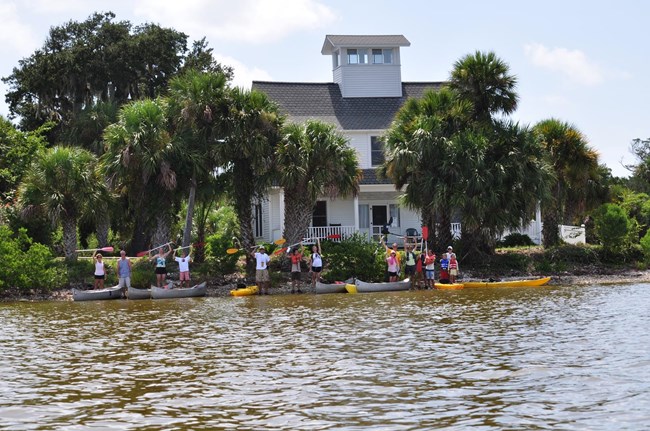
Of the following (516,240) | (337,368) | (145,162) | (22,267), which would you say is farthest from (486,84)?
(337,368)

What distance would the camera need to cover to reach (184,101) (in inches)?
1302

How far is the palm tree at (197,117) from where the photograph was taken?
32.8 metres

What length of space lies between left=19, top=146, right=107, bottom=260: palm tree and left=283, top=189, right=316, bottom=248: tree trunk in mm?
6947

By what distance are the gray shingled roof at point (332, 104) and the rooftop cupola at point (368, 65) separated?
1.57 feet

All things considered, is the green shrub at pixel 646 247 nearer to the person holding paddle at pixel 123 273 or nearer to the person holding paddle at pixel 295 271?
the person holding paddle at pixel 295 271

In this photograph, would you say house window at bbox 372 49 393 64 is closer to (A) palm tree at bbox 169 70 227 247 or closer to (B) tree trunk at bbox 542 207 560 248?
(B) tree trunk at bbox 542 207 560 248

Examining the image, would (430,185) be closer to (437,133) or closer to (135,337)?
(437,133)

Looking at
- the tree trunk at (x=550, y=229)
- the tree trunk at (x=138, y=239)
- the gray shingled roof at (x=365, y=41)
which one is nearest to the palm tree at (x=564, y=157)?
the tree trunk at (x=550, y=229)

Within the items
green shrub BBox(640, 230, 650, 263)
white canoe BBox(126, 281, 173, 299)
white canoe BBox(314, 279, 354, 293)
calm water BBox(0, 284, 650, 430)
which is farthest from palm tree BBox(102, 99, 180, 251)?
green shrub BBox(640, 230, 650, 263)

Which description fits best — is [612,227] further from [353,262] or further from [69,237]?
[69,237]

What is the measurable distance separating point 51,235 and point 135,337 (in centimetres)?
2000

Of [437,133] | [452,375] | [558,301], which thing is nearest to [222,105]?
[437,133]

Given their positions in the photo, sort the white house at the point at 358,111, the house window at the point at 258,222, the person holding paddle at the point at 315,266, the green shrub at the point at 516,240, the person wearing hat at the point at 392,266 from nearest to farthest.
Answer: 1. the person holding paddle at the point at 315,266
2. the person wearing hat at the point at 392,266
3. the green shrub at the point at 516,240
4. the white house at the point at 358,111
5. the house window at the point at 258,222

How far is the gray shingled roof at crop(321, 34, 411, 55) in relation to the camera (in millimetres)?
45719
